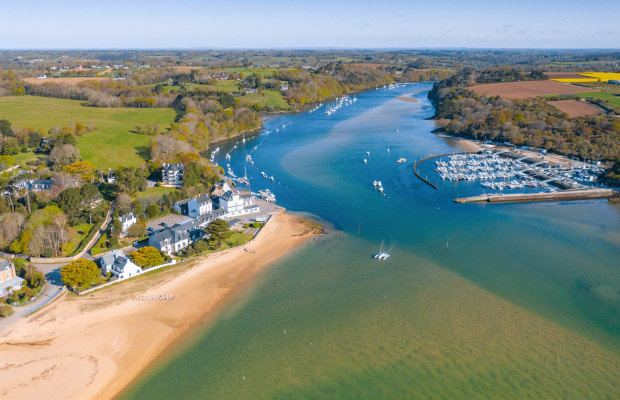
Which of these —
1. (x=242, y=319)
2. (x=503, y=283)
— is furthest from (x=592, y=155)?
(x=242, y=319)

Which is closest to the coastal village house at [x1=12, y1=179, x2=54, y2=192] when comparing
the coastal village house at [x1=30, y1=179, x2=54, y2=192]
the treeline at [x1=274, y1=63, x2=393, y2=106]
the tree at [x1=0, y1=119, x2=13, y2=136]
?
the coastal village house at [x1=30, y1=179, x2=54, y2=192]

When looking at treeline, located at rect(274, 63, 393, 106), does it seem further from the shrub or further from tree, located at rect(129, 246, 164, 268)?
the shrub

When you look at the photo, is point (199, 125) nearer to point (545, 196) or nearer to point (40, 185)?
point (40, 185)

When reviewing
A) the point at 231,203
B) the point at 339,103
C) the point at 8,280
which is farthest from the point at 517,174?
the point at 339,103

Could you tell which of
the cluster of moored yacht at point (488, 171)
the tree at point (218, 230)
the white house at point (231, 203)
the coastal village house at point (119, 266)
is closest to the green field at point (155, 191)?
the white house at point (231, 203)

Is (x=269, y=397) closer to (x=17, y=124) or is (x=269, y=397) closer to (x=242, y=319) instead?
(x=242, y=319)

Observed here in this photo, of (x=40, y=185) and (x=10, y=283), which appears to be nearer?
(x=10, y=283)

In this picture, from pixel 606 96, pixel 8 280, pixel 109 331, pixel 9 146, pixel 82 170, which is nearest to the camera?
pixel 109 331
